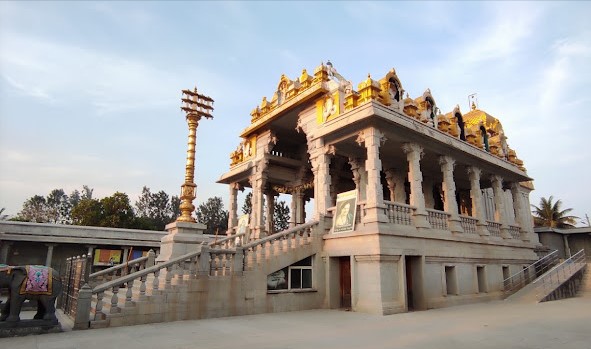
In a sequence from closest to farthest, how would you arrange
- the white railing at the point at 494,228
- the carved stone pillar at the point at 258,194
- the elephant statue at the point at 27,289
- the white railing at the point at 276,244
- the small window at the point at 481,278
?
the elephant statue at the point at 27,289
the white railing at the point at 276,244
the small window at the point at 481,278
the white railing at the point at 494,228
the carved stone pillar at the point at 258,194

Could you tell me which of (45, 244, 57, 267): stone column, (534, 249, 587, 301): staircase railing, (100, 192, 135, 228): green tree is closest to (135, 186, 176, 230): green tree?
(100, 192, 135, 228): green tree

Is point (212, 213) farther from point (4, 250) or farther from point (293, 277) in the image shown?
point (293, 277)

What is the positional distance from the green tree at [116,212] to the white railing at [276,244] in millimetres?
36017

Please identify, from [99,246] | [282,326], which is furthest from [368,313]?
[99,246]

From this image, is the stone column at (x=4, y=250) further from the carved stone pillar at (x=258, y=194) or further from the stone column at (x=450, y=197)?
the stone column at (x=450, y=197)

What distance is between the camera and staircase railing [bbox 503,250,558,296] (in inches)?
734

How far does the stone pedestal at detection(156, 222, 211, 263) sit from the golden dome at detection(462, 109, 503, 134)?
57.2ft

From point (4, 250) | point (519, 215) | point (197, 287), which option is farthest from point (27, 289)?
point (519, 215)

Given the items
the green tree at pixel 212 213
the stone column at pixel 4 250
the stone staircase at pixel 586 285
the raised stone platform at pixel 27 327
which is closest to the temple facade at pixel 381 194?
the stone staircase at pixel 586 285

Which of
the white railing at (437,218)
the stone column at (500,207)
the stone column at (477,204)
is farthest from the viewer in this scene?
the stone column at (500,207)

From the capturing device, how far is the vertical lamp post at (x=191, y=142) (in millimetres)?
17094

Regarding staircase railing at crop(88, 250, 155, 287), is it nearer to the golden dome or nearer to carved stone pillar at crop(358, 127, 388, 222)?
carved stone pillar at crop(358, 127, 388, 222)

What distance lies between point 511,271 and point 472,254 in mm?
4685

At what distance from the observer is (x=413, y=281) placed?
46.6 feet
